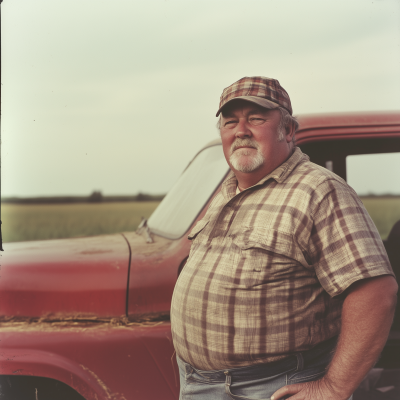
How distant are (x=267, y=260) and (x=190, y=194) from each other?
1078 mm

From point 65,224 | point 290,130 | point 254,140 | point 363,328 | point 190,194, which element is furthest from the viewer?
point 65,224

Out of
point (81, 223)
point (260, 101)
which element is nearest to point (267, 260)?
point (260, 101)

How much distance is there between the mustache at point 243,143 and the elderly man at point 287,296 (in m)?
0.15

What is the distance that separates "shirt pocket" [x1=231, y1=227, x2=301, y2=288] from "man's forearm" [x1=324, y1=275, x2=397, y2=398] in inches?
8.9

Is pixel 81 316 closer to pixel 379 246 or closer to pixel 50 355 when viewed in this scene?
pixel 50 355

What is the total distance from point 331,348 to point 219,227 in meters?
0.62

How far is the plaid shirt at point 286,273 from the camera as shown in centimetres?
145

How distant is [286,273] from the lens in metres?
1.50

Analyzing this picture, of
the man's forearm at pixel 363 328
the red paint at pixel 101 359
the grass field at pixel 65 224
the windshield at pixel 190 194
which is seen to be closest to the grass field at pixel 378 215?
the windshield at pixel 190 194

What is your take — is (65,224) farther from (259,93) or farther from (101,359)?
(259,93)

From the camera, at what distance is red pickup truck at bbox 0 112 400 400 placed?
198cm

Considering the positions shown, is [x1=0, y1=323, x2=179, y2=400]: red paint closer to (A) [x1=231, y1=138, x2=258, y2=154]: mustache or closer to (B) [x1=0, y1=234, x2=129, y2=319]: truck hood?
(B) [x1=0, y1=234, x2=129, y2=319]: truck hood

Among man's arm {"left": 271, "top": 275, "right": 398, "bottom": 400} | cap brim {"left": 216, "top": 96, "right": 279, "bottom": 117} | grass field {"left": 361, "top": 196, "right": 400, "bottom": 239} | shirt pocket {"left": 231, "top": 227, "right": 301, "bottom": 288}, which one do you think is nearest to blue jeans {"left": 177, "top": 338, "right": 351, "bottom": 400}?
man's arm {"left": 271, "top": 275, "right": 398, "bottom": 400}

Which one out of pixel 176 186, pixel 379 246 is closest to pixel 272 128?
pixel 379 246
